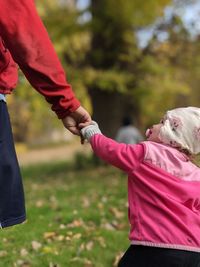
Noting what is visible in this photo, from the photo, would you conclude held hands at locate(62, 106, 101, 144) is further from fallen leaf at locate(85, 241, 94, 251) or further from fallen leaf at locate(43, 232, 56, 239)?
fallen leaf at locate(43, 232, 56, 239)

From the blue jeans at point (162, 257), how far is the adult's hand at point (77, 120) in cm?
71

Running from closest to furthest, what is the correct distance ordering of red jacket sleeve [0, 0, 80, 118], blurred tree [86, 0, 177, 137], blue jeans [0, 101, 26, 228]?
red jacket sleeve [0, 0, 80, 118], blue jeans [0, 101, 26, 228], blurred tree [86, 0, 177, 137]

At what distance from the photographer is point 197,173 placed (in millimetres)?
3000

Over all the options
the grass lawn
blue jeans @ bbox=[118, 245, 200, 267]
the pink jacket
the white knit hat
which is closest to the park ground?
the grass lawn

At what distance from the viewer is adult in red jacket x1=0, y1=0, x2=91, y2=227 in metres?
2.70

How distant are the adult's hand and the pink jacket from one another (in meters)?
0.18

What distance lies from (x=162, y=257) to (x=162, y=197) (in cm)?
31

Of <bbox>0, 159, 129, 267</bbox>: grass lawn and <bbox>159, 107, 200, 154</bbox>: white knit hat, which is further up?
<bbox>159, 107, 200, 154</bbox>: white knit hat

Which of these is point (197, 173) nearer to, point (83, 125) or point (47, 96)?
point (83, 125)

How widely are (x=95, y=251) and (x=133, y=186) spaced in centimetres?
232

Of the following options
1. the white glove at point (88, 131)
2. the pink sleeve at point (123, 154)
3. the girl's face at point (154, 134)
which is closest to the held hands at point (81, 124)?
the white glove at point (88, 131)

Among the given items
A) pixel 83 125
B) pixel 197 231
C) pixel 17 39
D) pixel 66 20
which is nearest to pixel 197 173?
pixel 197 231

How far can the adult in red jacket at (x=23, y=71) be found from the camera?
2695 mm

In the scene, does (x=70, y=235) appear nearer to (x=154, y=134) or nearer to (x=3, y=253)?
(x=3, y=253)
